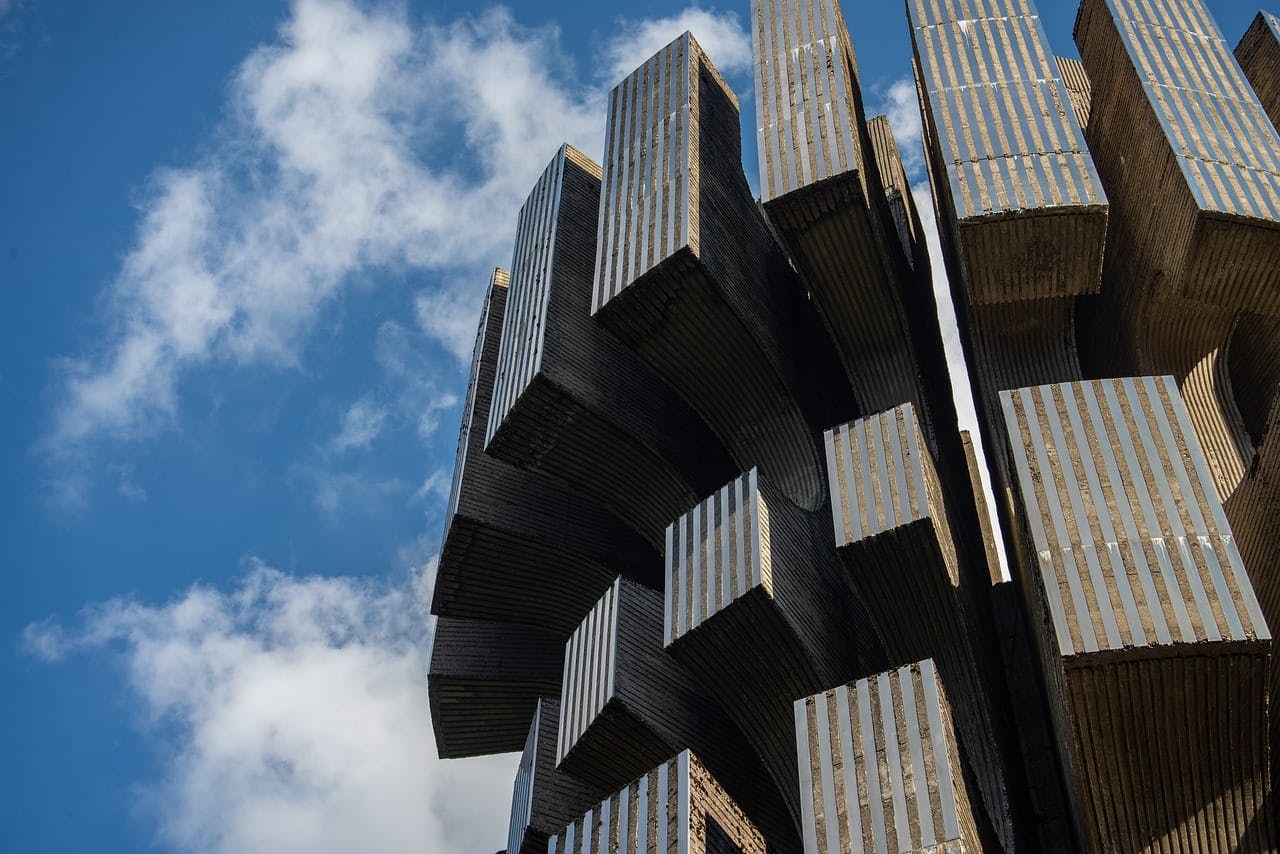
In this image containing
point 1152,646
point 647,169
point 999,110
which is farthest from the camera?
point 647,169

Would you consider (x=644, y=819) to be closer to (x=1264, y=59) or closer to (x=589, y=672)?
(x=589, y=672)

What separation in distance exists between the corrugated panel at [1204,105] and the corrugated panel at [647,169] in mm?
8983

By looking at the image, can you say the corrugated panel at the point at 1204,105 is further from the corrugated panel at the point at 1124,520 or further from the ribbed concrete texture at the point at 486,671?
the ribbed concrete texture at the point at 486,671

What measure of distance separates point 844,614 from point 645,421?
6010 millimetres

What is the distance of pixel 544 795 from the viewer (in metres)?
25.5

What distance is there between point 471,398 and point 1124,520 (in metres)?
18.4

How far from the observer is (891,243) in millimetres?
28969

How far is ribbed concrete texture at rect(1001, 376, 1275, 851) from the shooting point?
664 inches

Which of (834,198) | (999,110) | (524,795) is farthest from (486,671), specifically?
(999,110)

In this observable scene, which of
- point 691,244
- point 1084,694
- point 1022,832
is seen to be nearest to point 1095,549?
point 1084,694

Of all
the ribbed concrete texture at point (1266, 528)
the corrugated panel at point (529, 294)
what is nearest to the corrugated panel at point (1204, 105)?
the ribbed concrete texture at point (1266, 528)

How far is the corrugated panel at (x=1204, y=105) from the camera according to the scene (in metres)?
23.4

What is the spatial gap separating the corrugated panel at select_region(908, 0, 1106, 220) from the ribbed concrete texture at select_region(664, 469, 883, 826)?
6.59 meters

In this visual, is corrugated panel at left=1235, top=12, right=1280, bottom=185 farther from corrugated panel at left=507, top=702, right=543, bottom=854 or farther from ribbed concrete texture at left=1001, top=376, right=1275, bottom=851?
corrugated panel at left=507, top=702, right=543, bottom=854
